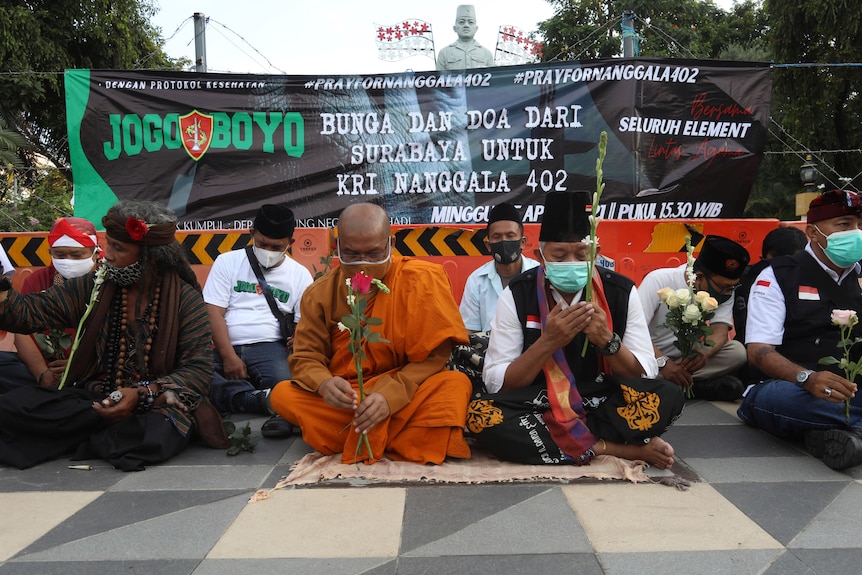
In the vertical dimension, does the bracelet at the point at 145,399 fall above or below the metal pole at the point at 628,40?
below

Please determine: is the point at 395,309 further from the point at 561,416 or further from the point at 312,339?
the point at 561,416

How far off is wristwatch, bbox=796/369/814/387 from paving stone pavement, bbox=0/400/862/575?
394 millimetres

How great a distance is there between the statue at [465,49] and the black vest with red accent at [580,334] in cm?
746

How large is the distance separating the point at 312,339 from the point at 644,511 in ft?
6.01

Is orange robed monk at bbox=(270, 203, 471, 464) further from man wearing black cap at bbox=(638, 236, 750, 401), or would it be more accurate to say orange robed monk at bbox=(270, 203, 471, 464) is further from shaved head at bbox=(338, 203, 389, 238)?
man wearing black cap at bbox=(638, 236, 750, 401)

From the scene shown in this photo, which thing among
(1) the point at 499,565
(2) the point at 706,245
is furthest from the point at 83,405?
(2) the point at 706,245

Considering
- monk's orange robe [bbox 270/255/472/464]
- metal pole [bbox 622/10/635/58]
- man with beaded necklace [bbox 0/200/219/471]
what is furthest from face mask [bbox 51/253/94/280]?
metal pole [bbox 622/10/635/58]

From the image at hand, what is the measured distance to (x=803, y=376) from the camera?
11.3ft

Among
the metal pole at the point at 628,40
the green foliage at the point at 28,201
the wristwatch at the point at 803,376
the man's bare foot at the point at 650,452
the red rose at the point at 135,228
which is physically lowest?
the man's bare foot at the point at 650,452

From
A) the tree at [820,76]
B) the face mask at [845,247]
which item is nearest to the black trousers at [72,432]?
the face mask at [845,247]

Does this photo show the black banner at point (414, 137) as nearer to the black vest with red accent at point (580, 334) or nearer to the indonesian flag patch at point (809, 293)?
the indonesian flag patch at point (809, 293)

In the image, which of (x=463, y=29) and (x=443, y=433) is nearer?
(x=443, y=433)

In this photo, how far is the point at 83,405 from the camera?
11.7 ft

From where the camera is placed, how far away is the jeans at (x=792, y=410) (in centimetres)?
345
